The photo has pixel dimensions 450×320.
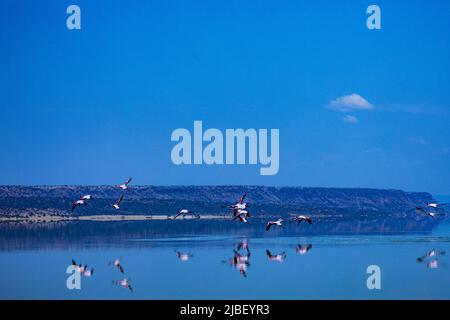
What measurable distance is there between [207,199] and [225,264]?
161 ft

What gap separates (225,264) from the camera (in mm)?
26656

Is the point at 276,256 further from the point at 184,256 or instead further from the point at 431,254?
the point at 431,254

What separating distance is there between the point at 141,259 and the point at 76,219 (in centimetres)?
2550

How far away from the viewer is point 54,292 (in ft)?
72.7

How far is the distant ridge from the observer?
61.8 metres

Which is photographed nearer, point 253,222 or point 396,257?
point 396,257

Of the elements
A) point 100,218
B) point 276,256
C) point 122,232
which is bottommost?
point 100,218

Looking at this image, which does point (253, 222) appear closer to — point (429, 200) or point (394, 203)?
point (394, 203)

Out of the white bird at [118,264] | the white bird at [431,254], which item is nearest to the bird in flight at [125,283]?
the white bird at [118,264]

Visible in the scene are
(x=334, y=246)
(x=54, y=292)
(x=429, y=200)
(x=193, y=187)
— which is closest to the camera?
(x=54, y=292)

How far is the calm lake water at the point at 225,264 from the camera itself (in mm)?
22016

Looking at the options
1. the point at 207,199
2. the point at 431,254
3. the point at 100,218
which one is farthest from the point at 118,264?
the point at 207,199

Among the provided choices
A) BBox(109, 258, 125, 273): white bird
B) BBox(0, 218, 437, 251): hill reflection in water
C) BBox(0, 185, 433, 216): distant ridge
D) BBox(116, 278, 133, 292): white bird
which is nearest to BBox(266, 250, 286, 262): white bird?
BBox(109, 258, 125, 273): white bird
